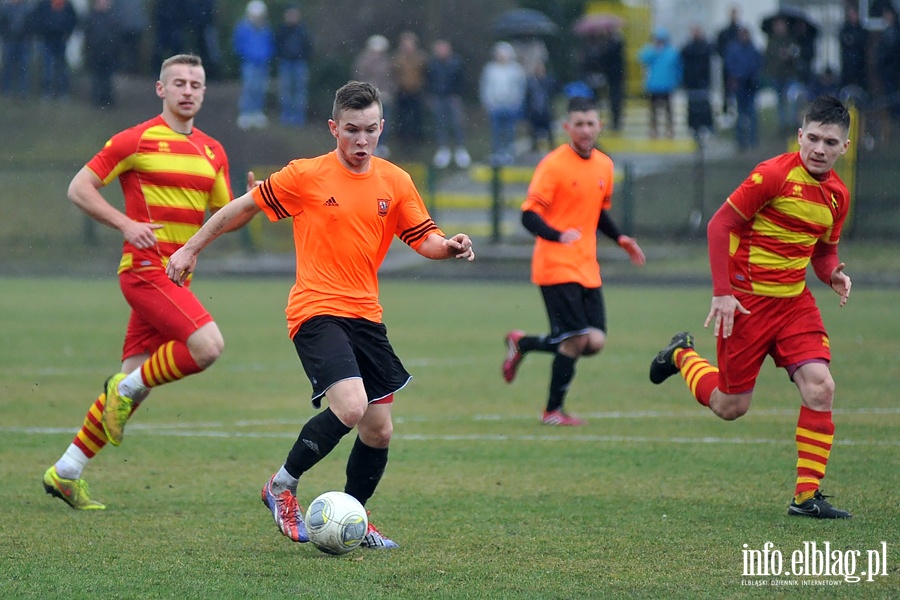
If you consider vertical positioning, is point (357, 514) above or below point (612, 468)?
above

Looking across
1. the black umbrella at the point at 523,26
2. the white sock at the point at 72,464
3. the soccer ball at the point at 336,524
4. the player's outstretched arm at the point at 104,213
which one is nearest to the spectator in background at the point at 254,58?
the black umbrella at the point at 523,26

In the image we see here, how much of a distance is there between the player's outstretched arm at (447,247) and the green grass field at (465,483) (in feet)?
4.21

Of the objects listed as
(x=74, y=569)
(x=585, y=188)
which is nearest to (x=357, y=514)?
(x=74, y=569)

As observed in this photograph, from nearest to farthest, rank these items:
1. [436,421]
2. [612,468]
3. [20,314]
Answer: [612,468]
[436,421]
[20,314]

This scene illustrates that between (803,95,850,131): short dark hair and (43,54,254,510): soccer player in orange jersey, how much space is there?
3.15 meters

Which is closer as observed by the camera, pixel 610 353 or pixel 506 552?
pixel 506 552

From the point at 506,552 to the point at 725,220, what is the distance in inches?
81.5

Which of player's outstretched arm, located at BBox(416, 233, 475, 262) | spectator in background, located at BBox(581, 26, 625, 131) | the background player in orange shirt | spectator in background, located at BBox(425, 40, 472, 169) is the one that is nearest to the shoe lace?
player's outstretched arm, located at BBox(416, 233, 475, 262)

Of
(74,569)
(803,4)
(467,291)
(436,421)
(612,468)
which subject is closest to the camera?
(74,569)

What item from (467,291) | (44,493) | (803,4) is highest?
(803,4)

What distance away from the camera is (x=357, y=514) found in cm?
545

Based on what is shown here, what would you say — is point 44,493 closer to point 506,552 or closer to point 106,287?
point 506,552

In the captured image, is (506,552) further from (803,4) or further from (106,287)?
(803,4)

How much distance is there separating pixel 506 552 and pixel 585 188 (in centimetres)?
426
